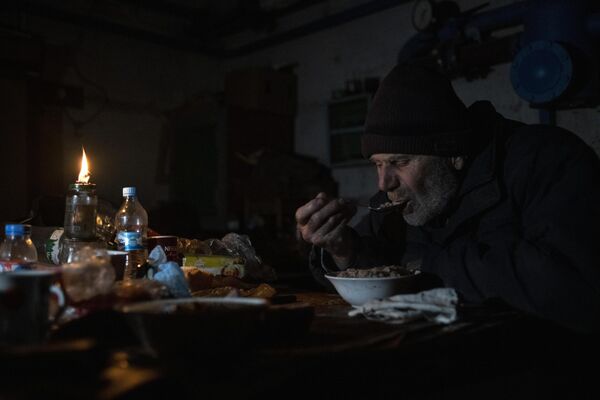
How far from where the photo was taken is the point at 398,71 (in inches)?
73.9

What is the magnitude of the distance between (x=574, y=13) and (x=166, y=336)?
3.37 m

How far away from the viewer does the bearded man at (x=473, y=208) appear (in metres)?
1.32

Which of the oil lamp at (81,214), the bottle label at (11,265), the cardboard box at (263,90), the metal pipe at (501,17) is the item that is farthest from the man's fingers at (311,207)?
the cardboard box at (263,90)

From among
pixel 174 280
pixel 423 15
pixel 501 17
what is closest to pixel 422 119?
pixel 174 280

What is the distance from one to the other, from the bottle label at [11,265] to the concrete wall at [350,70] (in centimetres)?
376

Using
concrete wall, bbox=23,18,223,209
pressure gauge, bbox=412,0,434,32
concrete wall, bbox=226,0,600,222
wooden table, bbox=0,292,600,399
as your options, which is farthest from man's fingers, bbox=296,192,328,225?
concrete wall, bbox=23,18,223,209

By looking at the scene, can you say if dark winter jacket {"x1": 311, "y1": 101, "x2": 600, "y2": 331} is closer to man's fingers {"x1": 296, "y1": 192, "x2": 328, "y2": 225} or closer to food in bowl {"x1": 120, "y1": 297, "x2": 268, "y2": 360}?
man's fingers {"x1": 296, "y1": 192, "x2": 328, "y2": 225}

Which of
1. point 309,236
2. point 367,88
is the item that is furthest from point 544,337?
point 367,88

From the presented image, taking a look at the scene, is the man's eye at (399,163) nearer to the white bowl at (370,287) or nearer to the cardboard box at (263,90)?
the white bowl at (370,287)

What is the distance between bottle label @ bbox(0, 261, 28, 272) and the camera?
1.31m

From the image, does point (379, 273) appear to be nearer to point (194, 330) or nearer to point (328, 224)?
point (328, 224)

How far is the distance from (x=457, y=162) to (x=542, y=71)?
1.85 m

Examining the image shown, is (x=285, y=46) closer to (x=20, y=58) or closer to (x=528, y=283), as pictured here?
(x=20, y=58)

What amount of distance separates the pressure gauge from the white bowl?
11.2ft
